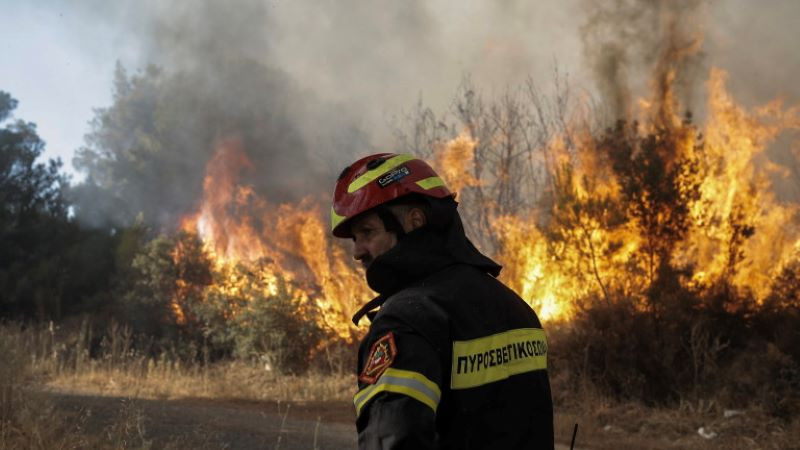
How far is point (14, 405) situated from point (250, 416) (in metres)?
3.54

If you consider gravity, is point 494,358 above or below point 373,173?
below

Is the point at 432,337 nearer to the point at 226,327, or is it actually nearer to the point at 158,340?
the point at 226,327

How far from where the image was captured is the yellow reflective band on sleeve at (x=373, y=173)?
246 centimetres

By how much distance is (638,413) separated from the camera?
11.1 metres

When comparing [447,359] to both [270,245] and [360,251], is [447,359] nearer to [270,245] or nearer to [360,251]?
[360,251]

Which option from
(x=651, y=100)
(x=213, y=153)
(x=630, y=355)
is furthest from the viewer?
(x=213, y=153)

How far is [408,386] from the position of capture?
1.91m

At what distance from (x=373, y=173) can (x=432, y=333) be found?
0.66 metres

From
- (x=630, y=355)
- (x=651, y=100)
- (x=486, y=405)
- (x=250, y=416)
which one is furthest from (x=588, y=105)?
(x=486, y=405)

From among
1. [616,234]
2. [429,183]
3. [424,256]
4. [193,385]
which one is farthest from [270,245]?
[424,256]

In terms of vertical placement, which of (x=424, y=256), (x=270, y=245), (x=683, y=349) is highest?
(x=270, y=245)

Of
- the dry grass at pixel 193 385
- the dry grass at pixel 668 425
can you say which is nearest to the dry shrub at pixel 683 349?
the dry grass at pixel 668 425

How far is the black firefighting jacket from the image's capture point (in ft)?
6.31

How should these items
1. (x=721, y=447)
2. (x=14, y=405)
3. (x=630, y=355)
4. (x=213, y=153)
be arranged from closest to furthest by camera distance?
(x=14, y=405)
(x=721, y=447)
(x=630, y=355)
(x=213, y=153)
